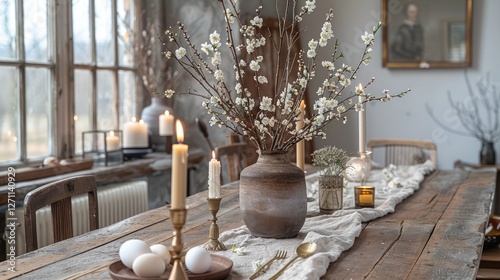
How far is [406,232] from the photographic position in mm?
2141

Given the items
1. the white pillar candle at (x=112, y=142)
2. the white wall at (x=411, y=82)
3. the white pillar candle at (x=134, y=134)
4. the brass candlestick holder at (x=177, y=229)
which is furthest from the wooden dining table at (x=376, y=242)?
the white wall at (x=411, y=82)

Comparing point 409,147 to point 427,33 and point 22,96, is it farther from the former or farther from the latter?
point 22,96

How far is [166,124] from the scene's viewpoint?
4211 mm

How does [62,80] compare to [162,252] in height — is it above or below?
above

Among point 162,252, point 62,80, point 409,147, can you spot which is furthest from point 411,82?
point 162,252

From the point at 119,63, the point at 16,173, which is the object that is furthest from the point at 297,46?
the point at 16,173

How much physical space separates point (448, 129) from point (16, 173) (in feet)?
10.1

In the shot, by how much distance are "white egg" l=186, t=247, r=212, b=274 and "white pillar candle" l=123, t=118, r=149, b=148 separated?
2.56 m

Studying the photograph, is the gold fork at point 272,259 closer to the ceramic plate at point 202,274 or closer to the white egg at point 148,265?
the ceramic plate at point 202,274

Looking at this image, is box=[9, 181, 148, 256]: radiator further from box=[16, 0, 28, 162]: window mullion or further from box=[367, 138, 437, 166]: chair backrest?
box=[367, 138, 437, 166]: chair backrest

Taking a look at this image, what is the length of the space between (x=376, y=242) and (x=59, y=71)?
7.16 ft

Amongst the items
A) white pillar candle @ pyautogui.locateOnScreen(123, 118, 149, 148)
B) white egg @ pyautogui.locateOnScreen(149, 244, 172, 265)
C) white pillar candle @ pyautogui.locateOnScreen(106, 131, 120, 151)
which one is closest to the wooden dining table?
white egg @ pyautogui.locateOnScreen(149, 244, 172, 265)

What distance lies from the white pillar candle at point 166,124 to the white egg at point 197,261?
105 inches

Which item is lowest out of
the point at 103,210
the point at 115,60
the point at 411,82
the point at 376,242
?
the point at 103,210
